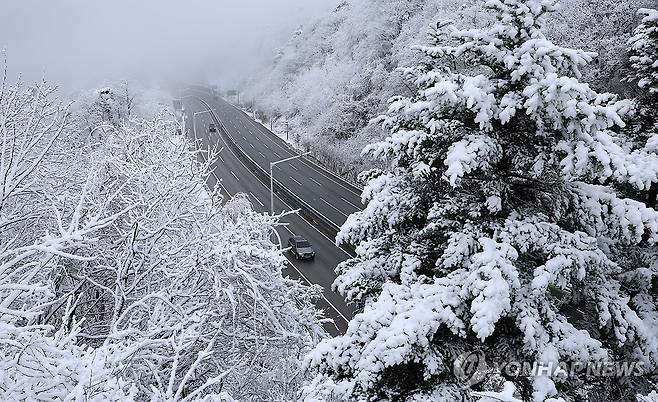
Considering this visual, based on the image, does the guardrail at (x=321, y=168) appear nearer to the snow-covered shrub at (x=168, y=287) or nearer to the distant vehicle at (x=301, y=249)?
the distant vehicle at (x=301, y=249)

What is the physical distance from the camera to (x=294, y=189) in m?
40.3

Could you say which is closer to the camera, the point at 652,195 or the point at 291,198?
the point at 652,195

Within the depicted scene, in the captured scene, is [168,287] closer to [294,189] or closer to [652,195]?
[652,195]

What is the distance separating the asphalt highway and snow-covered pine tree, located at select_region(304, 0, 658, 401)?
11654mm

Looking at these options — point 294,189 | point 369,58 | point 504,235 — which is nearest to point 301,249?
point 294,189

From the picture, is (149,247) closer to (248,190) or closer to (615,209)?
(615,209)

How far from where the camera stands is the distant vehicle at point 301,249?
1099 inches

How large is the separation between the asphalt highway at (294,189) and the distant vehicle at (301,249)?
14.1 inches

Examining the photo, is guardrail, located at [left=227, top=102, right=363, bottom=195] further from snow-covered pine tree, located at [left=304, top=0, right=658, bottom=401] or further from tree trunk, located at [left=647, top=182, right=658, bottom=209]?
snow-covered pine tree, located at [left=304, top=0, right=658, bottom=401]

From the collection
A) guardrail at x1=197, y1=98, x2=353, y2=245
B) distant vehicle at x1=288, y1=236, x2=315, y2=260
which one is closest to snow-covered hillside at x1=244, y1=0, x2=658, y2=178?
guardrail at x1=197, y1=98, x2=353, y2=245

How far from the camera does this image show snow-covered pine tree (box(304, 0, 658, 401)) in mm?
5953

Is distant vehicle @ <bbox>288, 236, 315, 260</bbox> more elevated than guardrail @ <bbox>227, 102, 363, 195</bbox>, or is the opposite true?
distant vehicle @ <bbox>288, 236, 315, 260</bbox>

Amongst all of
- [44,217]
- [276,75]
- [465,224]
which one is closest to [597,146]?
[465,224]

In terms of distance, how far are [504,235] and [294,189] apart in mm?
34297
